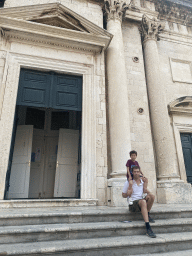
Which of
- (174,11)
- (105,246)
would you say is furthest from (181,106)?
(105,246)

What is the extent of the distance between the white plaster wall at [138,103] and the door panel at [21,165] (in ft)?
13.0

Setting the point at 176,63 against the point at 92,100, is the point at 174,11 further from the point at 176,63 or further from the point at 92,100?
the point at 92,100

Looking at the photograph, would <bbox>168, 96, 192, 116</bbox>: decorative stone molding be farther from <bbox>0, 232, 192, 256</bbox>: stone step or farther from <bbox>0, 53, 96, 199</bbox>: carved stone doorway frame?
<bbox>0, 232, 192, 256</bbox>: stone step

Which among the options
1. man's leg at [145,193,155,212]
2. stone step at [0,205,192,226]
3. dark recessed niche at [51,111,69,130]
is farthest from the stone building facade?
man's leg at [145,193,155,212]

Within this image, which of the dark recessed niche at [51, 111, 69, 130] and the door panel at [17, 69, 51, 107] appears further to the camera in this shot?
the dark recessed niche at [51, 111, 69, 130]

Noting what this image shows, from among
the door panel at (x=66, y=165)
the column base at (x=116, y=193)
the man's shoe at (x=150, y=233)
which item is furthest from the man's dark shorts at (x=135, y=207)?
the door panel at (x=66, y=165)

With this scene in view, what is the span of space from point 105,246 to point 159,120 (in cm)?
552

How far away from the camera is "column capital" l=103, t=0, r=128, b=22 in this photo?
761cm

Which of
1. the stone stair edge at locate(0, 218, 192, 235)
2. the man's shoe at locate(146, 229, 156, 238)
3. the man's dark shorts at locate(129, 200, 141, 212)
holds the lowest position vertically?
the man's shoe at locate(146, 229, 156, 238)

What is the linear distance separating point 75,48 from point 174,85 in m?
4.78

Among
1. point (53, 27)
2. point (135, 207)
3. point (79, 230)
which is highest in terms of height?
point (53, 27)

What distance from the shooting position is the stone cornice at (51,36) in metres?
5.96

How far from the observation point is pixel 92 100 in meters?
6.34

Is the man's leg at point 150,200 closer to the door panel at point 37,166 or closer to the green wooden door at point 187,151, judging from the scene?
the green wooden door at point 187,151
